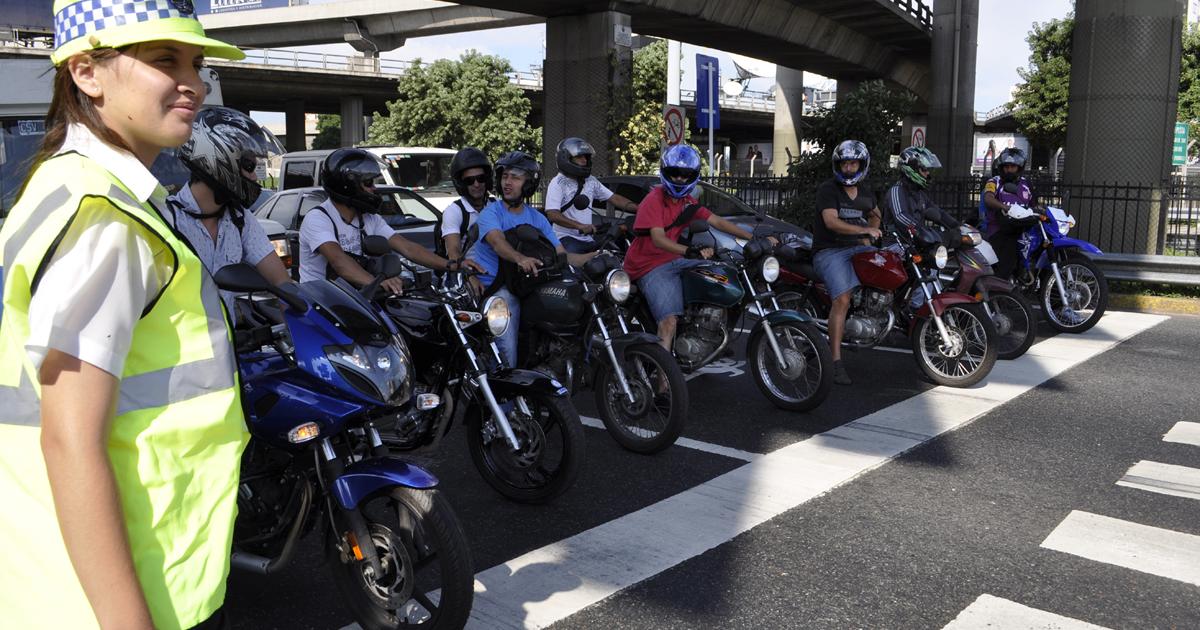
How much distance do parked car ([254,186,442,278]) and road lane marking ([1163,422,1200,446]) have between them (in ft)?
25.8

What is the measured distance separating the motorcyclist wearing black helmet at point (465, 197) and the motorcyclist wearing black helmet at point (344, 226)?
1177 millimetres

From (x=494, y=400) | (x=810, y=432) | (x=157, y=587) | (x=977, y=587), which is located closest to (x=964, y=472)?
(x=810, y=432)

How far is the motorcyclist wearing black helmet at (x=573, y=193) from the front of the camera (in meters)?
8.01

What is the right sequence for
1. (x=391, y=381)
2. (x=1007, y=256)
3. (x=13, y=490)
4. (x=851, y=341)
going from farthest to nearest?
(x=1007, y=256) < (x=851, y=341) < (x=391, y=381) < (x=13, y=490)

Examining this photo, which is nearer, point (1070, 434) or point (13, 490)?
point (13, 490)

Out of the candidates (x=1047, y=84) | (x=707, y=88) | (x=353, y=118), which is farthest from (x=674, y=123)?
(x=353, y=118)

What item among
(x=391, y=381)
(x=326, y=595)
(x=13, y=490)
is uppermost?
(x=13, y=490)

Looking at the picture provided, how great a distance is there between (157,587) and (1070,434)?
6.08m

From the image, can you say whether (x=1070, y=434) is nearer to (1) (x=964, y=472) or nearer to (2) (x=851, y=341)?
(1) (x=964, y=472)

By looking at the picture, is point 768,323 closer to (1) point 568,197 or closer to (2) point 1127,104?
(1) point 568,197

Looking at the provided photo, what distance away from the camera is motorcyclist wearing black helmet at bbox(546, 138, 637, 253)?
8008 mm

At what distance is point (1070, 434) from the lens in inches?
249

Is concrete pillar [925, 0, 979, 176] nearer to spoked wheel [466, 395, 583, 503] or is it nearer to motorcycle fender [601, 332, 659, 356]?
motorcycle fender [601, 332, 659, 356]

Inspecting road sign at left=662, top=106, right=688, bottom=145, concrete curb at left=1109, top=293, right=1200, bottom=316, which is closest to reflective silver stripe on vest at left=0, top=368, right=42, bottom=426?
concrete curb at left=1109, top=293, right=1200, bottom=316
